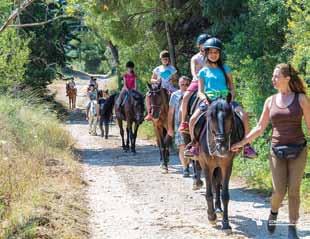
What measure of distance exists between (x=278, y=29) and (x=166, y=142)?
3919mm

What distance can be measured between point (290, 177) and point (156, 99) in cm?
798

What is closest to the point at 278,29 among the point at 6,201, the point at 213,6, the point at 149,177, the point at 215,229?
the point at 213,6

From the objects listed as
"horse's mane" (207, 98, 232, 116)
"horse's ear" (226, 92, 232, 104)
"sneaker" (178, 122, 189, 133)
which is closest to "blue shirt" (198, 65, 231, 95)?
"horse's ear" (226, 92, 232, 104)

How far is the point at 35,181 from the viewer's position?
37.2ft

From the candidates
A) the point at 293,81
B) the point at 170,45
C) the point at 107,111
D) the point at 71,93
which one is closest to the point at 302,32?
the point at 293,81

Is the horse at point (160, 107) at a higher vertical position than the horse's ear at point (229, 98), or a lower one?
lower

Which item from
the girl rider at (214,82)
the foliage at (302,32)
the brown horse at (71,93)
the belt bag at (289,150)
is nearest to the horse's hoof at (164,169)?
the foliage at (302,32)

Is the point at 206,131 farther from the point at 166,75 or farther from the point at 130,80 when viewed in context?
the point at 130,80

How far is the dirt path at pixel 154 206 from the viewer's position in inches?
359

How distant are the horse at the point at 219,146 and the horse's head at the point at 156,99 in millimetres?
5811

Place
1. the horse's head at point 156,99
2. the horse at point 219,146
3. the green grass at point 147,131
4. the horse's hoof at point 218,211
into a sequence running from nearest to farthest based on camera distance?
the horse at point 219,146, the horse's hoof at point 218,211, the horse's head at point 156,99, the green grass at point 147,131

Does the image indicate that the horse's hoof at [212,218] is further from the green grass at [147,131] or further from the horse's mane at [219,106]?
the green grass at [147,131]

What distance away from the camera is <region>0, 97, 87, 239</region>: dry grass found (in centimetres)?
862

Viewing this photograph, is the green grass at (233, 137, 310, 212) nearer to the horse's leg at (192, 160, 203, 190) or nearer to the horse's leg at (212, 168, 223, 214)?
the horse's leg at (192, 160, 203, 190)
